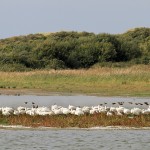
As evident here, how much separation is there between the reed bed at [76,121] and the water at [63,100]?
226 inches

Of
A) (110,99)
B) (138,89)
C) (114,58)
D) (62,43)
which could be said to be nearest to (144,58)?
(114,58)

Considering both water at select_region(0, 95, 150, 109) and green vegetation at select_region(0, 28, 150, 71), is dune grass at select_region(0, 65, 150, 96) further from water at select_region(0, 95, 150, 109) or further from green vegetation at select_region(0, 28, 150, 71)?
green vegetation at select_region(0, 28, 150, 71)

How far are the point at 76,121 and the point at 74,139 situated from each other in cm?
295

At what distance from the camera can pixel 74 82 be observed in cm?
3875

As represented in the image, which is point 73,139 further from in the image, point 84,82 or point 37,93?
point 84,82

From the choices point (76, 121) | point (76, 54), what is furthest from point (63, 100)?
point (76, 54)

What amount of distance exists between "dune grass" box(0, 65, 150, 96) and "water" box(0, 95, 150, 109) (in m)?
2.73

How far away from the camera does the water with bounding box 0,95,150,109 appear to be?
27.8 meters

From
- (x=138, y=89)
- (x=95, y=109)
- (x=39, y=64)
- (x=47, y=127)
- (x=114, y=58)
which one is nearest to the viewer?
(x=47, y=127)

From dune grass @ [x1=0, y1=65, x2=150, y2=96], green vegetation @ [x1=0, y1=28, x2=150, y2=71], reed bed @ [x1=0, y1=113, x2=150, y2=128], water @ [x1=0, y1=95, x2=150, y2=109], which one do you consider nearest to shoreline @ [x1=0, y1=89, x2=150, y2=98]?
dune grass @ [x1=0, y1=65, x2=150, y2=96]

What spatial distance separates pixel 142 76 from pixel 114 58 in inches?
821

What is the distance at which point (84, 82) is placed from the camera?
126ft

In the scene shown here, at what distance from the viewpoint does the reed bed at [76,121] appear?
19828 mm

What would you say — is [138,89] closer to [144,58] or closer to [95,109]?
[95,109]
